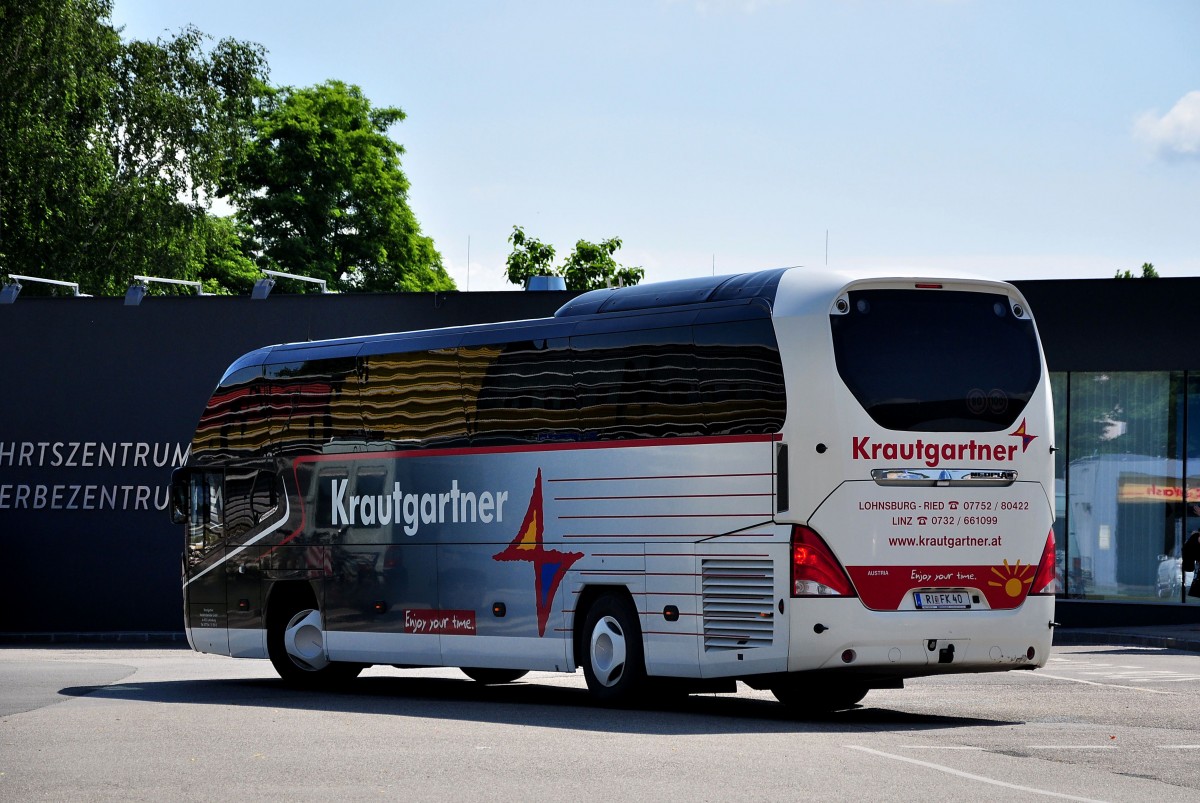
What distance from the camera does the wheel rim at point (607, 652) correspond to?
1554 cm

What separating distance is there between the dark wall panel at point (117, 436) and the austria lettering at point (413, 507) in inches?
650

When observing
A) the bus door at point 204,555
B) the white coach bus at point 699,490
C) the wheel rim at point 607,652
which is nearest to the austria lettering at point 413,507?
the white coach bus at point 699,490

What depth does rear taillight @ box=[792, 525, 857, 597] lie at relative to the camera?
13836 mm

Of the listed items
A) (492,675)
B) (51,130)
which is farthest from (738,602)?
(51,130)

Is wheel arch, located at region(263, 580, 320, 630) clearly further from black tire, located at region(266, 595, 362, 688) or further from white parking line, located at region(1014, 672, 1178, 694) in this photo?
white parking line, located at region(1014, 672, 1178, 694)

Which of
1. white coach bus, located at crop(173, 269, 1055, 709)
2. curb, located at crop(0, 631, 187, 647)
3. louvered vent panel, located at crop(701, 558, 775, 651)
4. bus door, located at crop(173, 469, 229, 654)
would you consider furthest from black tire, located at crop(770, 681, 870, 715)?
curb, located at crop(0, 631, 187, 647)

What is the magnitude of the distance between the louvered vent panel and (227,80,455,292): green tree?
1964 inches

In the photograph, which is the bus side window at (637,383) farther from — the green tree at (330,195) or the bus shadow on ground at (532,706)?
the green tree at (330,195)

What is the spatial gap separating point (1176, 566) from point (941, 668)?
20.5 meters

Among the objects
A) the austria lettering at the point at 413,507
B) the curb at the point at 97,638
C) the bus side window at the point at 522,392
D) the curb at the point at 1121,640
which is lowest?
the curb at the point at 97,638

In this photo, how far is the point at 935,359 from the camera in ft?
46.8

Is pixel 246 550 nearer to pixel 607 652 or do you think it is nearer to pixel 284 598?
pixel 284 598

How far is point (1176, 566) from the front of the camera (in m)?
33.1

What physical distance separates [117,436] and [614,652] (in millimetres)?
21617
